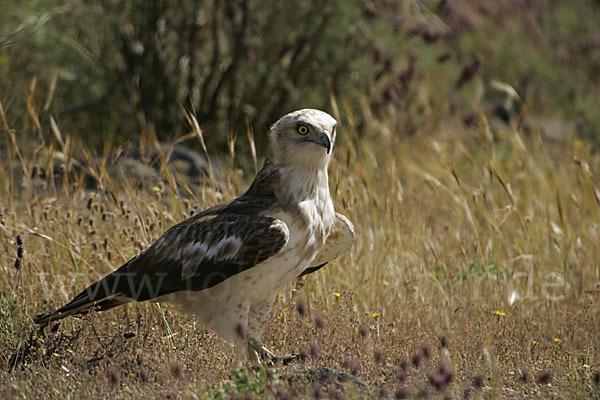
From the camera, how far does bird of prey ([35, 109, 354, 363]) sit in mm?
4168

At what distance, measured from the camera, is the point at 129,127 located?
8922 millimetres

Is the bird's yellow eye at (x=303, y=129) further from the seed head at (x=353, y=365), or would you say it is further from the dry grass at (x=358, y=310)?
the seed head at (x=353, y=365)

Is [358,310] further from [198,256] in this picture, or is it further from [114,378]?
[114,378]

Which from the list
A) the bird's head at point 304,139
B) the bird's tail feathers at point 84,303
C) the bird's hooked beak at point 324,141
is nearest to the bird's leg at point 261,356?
the bird's tail feathers at point 84,303

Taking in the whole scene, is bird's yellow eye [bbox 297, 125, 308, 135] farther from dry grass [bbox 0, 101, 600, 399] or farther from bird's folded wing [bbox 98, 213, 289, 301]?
dry grass [bbox 0, 101, 600, 399]

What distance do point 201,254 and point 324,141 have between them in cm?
88

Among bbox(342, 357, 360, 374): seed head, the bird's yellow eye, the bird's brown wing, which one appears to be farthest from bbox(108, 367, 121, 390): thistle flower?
the bird's yellow eye

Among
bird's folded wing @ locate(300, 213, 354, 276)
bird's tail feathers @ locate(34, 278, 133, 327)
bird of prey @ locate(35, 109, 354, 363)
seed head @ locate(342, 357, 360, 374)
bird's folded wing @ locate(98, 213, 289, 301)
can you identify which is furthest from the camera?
bird's folded wing @ locate(300, 213, 354, 276)

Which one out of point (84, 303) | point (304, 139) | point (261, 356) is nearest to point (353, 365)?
point (261, 356)

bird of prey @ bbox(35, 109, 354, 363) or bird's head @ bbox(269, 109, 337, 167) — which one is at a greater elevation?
bird's head @ bbox(269, 109, 337, 167)

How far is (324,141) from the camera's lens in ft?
13.7

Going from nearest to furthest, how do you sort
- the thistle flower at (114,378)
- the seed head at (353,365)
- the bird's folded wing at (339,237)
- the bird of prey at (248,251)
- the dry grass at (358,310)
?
the thistle flower at (114,378), the seed head at (353,365), the dry grass at (358,310), the bird of prey at (248,251), the bird's folded wing at (339,237)

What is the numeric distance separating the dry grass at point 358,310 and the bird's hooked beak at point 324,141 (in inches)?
37.0

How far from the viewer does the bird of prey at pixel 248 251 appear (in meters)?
4.17
